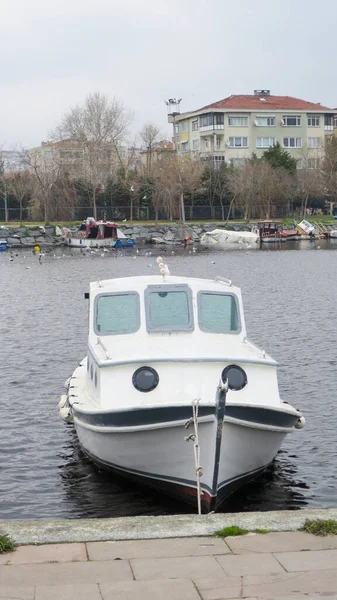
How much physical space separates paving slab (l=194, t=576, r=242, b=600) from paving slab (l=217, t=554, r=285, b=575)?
A: 0.18 m

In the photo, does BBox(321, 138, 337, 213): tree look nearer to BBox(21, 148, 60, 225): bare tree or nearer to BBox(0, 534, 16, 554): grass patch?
BBox(21, 148, 60, 225): bare tree

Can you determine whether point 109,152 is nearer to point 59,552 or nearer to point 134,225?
point 134,225

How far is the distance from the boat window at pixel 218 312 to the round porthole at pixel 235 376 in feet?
5.49

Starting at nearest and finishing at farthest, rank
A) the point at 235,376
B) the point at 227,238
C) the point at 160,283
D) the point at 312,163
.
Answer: the point at 235,376
the point at 160,283
the point at 227,238
the point at 312,163

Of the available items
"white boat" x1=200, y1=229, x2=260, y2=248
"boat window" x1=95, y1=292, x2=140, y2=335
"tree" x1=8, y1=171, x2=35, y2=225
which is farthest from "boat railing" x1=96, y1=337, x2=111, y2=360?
"tree" x1=8, y1=171, x2=35, y2=225

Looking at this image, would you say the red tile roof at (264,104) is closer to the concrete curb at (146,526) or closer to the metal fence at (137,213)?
the metal fence at (137,213)

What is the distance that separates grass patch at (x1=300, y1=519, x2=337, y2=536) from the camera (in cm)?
911

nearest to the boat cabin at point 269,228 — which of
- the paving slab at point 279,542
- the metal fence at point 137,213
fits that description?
the metal fence at point 137,213

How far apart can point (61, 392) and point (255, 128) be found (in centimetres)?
11189

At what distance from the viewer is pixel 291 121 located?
133500 mm

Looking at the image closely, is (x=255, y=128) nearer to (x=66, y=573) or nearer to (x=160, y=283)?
(x=160, y=283)

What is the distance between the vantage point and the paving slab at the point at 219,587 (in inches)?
299

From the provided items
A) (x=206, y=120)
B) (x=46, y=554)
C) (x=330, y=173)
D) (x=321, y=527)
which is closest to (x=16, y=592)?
(x=46, y=554)

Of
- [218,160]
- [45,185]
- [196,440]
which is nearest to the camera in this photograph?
[196,440]
